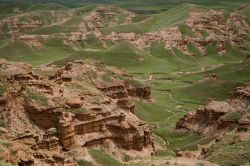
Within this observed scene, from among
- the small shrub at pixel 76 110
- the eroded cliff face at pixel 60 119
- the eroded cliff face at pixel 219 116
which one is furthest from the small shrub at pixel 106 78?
the small shrub at pixel 76 110

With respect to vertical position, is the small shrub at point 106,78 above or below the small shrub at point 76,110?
below

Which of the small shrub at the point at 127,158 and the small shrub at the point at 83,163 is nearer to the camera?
the small shrub at the point at 83,163

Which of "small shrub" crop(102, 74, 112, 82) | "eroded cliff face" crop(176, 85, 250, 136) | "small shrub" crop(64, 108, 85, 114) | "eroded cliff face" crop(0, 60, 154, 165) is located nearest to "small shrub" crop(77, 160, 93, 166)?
"eroded cliff face" crop(0, 60, 154, 165)

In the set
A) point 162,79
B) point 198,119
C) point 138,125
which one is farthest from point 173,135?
point 162,79

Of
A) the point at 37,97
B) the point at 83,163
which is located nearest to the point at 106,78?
the point at 37,97

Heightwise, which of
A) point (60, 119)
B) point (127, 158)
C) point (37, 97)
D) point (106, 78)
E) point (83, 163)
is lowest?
point (106, 78)

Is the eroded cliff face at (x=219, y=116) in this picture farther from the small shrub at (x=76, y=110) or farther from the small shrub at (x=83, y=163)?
the small shrub at (x=83, y=163)

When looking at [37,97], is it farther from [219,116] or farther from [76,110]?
[219,116]

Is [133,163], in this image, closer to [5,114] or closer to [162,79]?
[5,114]

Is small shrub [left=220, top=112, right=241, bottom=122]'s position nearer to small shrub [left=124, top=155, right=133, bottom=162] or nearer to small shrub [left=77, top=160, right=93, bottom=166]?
small shrub [left=124, top=155, right=133, bottom=162]
